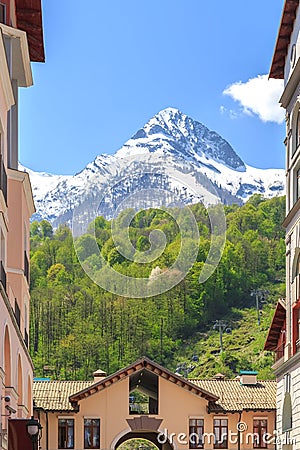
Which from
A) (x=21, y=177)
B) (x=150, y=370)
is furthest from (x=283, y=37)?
(x=150, y=370)

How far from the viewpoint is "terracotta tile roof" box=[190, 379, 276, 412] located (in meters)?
45.4

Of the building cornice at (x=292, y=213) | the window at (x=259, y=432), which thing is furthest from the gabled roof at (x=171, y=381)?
the building cornice at (x=292, y=213)

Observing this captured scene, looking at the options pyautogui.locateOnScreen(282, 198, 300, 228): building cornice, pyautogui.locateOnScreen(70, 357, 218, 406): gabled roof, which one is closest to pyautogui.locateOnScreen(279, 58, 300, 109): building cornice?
pyautogui.locateOnScreen(282, 198, 300, 228): building cornice

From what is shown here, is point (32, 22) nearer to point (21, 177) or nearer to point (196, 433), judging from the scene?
point (21, 177)

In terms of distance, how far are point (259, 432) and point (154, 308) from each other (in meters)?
65.2

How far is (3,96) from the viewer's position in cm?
1808

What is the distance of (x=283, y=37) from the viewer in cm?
2841

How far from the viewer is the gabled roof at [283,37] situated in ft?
89.5

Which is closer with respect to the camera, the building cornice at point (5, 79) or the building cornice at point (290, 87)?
the building cornice at point (5, 79)

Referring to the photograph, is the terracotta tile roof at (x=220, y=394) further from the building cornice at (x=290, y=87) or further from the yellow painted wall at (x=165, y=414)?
the building cornice at (x=290, y=87)

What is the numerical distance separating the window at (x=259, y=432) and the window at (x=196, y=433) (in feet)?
7.90

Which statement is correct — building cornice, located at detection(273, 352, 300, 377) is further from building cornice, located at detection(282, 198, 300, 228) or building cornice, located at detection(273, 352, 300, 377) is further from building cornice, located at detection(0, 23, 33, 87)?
building cornice, located at detection(0, 23, 33, 87)

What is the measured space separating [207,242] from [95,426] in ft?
207

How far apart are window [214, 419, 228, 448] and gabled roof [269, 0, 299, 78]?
20.4 meters
